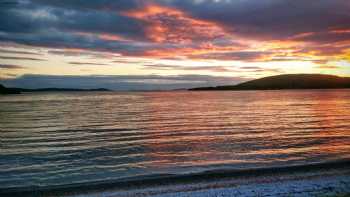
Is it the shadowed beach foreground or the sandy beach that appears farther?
the shadowed beach foreground

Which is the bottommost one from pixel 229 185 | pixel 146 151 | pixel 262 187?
pixel 146 151

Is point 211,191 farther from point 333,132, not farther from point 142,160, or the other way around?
point 333,132

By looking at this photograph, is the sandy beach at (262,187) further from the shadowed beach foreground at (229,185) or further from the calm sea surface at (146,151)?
the calm sea surface at (146,151)

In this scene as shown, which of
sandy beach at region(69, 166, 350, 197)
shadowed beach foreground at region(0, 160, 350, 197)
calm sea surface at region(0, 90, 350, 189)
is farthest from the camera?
calm sea surface at region(0, 90, 350, 189)

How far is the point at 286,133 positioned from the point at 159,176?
18439 millimetres

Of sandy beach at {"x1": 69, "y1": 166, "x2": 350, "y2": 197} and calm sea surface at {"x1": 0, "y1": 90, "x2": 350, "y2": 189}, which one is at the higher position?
sandy beach at {"x1": 69, "y1": 166, "x2": 350, "y2": 197}

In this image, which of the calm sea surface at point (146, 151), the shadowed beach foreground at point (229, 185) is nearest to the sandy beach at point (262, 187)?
the shadowed beach foreground at point (229, 185)

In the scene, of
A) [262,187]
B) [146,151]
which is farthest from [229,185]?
[146,151]

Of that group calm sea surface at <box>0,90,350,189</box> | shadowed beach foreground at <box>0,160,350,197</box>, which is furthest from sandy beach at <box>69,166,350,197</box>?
calm sea surface at <box>0,90,350,189</box>

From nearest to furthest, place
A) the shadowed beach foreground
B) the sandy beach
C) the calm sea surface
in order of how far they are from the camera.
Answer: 1. the sandy beach
2. the shadowed beach foreground
3. the calm sea surface

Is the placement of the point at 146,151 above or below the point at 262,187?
below

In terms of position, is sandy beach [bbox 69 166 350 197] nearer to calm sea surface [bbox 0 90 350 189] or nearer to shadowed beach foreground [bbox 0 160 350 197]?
shadowed beach foreground [bbox 0 160 350 197]

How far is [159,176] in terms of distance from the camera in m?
15.9

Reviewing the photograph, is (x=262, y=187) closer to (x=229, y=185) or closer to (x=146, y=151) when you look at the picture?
(x=229, y=185)
